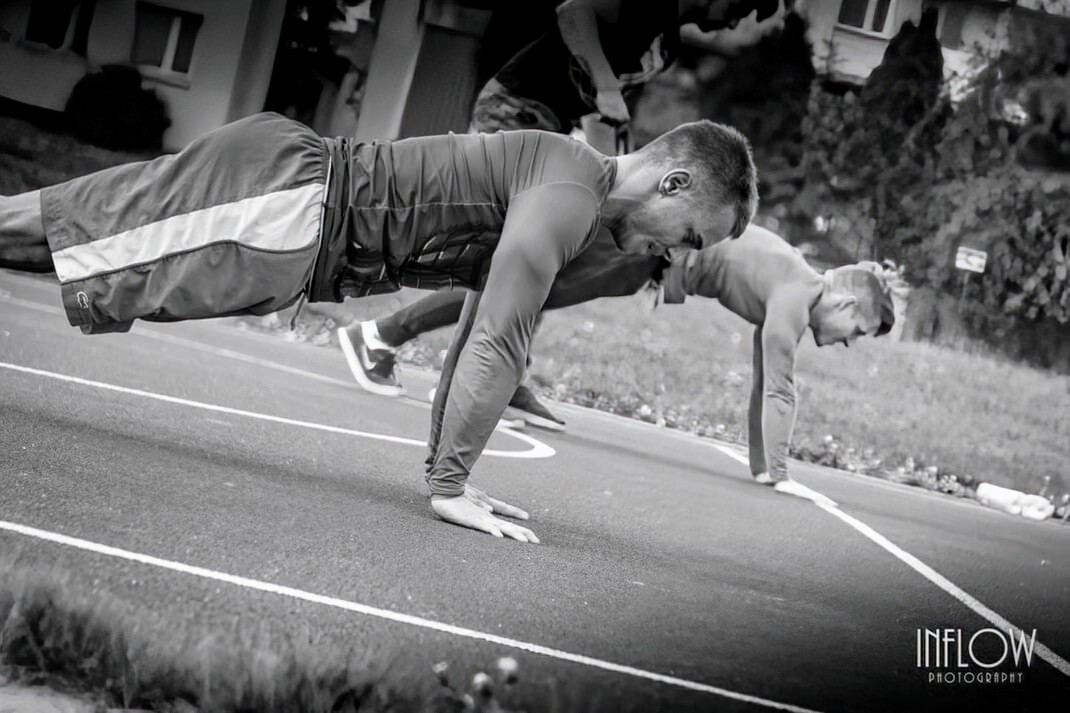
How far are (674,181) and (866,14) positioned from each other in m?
2.69

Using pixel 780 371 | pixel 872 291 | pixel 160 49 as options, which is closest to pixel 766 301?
pixel 780 371

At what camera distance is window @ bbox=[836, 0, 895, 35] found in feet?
14.9

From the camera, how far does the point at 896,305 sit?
4875 mm

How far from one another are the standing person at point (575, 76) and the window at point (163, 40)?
1.14 meters

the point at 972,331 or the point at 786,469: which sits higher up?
the point at 972,331

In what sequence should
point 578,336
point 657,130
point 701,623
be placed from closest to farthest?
point 701,623, point 657,130, point 578,336

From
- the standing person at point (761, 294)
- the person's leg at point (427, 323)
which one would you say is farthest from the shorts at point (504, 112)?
the standing person at point (761, 294)

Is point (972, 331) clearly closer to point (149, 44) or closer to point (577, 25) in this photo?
point (577, 25)

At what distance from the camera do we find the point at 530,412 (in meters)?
4.46

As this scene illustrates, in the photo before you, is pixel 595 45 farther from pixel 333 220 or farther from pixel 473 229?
pixel 333 220

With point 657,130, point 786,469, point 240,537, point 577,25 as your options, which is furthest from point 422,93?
point 240,537

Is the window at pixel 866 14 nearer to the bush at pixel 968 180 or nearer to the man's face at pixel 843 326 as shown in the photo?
the bush at pixel 968 180

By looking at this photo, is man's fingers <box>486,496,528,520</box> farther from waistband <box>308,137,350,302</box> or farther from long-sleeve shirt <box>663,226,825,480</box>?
long-sleeve shirt <box>663,226,825,480</box>

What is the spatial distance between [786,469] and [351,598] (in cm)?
296
